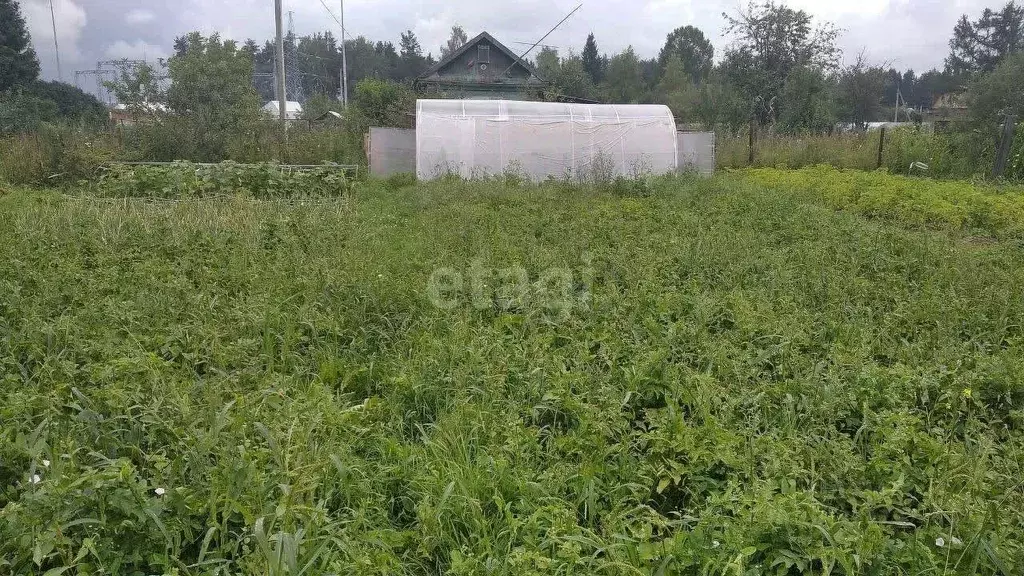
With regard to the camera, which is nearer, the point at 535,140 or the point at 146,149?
the point at 535,140

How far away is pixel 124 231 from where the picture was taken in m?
6.94

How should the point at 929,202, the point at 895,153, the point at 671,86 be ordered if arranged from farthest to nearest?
1. the point at 671,86
2. the point at 895,153
3. the point at 929,202

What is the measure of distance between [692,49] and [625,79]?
2019cm

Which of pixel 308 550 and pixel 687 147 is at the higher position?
pixel 687 147

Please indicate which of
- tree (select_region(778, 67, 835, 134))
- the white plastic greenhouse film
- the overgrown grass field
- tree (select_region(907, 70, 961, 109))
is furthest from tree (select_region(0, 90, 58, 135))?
Result: tree (select_region(907, 70, 961, 109))

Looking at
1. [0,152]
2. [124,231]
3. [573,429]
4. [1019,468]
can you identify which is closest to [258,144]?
[0,152]

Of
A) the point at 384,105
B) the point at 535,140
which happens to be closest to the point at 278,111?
the point at 384,105

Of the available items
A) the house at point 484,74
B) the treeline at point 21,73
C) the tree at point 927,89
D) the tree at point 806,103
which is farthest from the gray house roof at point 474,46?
the tree at point 927,89

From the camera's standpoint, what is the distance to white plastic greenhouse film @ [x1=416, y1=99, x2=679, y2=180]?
14461mm

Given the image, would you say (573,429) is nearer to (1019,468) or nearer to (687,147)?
(1019,468)

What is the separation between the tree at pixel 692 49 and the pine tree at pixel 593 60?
380 inches

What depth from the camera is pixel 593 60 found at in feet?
219

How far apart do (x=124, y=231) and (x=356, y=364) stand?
4400 mm

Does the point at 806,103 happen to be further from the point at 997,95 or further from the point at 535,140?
the point at 535,140
